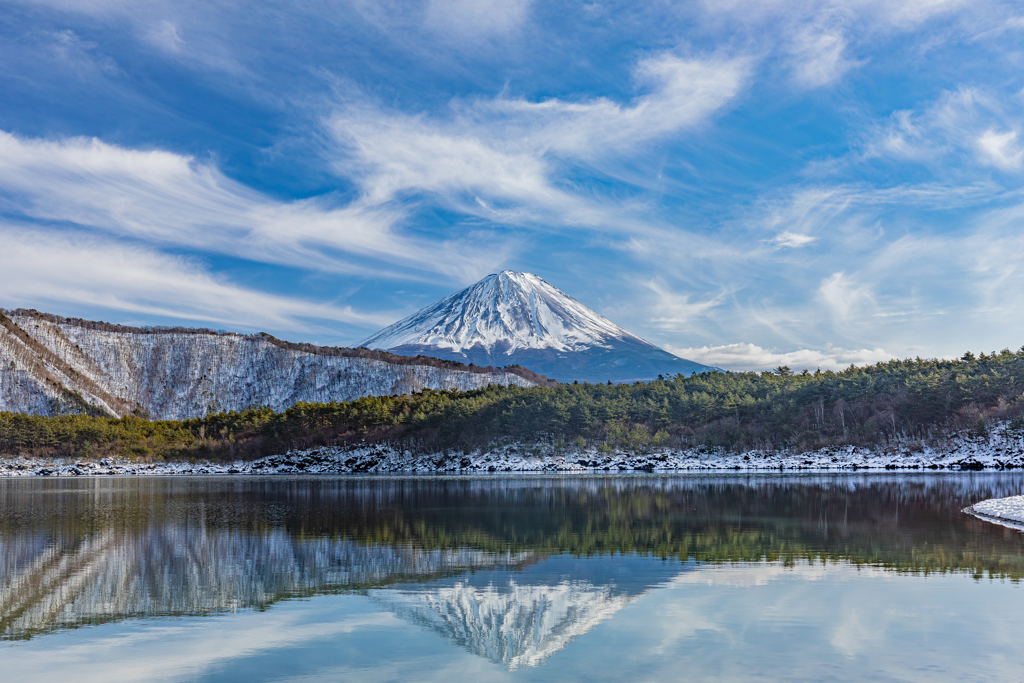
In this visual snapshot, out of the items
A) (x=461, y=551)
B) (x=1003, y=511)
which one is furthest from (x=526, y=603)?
(x=1003, y=511)

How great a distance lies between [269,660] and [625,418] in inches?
2871

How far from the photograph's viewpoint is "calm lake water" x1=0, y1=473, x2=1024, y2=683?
916cm

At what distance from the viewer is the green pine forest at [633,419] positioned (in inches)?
2726

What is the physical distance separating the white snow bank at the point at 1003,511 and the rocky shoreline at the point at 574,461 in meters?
35.7

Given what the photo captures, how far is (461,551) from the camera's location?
1858 centimetres

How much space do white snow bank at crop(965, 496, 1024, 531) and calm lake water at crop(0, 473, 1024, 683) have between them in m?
0.90

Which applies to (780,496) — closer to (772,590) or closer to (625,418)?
(772,590)

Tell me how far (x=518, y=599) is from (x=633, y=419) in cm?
6967

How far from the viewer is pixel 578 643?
393 inches

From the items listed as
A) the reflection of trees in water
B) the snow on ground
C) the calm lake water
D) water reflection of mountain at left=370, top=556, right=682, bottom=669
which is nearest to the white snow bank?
the calm lake water

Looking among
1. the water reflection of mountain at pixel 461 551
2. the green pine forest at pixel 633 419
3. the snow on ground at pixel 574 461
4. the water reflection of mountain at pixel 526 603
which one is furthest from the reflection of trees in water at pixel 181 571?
the green pine forest at pixel 633 419

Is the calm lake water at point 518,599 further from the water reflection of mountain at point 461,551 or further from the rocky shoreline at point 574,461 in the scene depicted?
the rocky shoreline at point 574,461

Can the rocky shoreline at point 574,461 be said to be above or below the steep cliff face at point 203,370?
below

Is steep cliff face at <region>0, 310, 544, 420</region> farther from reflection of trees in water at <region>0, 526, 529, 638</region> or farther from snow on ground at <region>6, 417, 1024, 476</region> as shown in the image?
reflection of trees in water at <region>0, 526, 529, 638</region>
